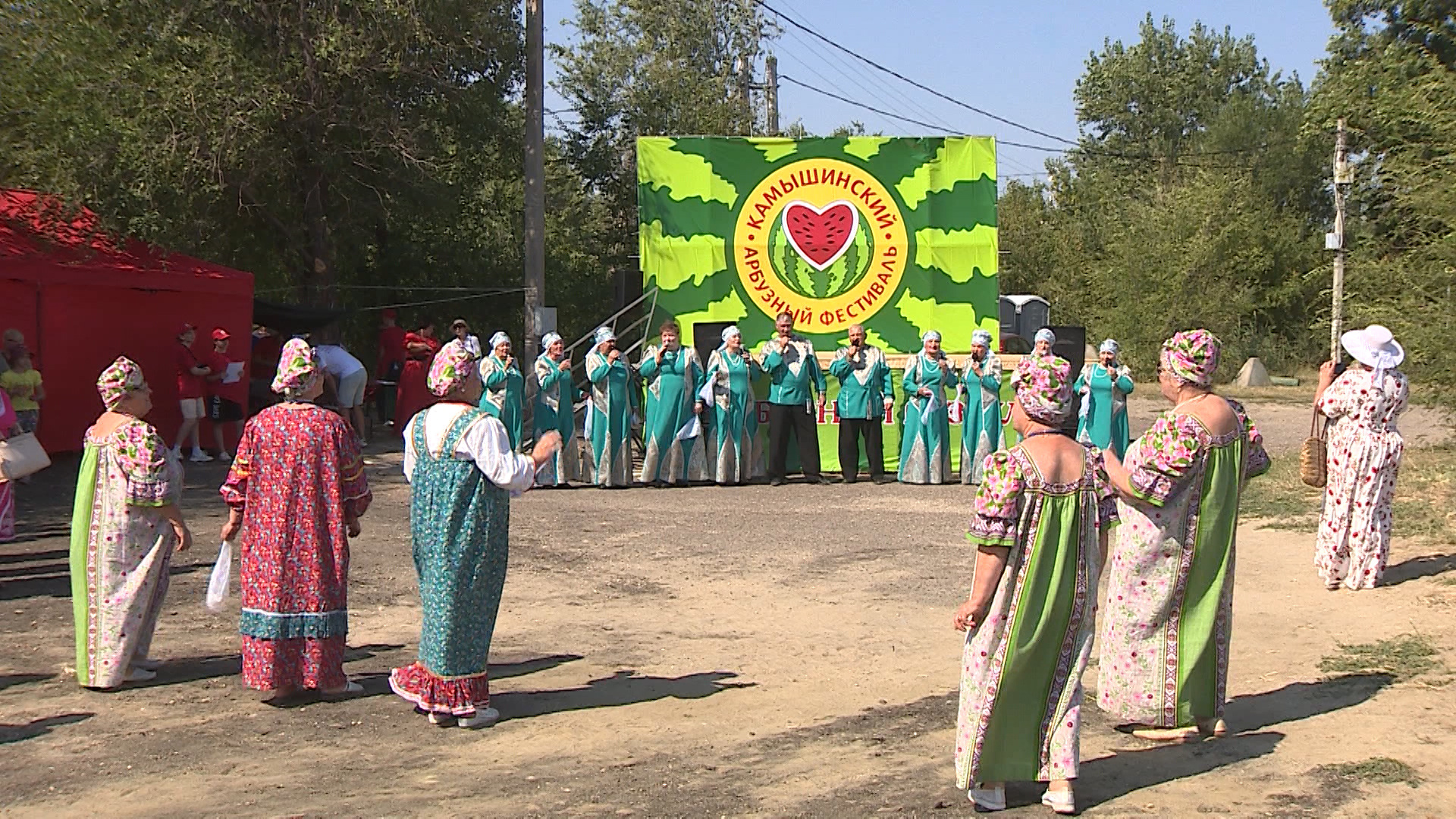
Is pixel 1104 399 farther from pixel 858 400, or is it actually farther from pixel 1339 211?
pixel 1339 211

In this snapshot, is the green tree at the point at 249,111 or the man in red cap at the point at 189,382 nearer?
the green tree at the point at 249,111

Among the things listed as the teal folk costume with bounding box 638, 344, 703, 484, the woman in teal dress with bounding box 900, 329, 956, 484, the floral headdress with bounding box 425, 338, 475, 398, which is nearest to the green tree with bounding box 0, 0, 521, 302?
the teal folk costume with bounding box 638, 344, 703, 484

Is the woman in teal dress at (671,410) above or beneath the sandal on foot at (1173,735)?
above

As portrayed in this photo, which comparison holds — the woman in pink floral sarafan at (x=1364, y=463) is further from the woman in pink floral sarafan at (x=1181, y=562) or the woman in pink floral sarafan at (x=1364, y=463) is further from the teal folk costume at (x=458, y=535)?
the teal folk costume at (x=458, y=535)

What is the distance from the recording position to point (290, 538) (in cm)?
616

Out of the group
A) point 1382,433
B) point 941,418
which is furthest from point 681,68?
point 1382,433

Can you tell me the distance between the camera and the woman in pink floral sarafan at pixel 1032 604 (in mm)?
4891

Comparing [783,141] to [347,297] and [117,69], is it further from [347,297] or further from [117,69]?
[347,297]

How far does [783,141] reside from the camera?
51.4 ft

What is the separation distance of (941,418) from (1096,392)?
5.16ft

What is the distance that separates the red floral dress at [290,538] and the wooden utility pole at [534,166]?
11105 millimetres

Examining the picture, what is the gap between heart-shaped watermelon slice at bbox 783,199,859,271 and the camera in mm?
15602

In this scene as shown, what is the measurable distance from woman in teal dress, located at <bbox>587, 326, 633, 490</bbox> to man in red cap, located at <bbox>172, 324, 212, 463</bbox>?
4.19 m

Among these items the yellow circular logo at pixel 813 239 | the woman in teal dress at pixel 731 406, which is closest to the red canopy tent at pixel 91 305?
the woman in teal dress at pixel 731 406
